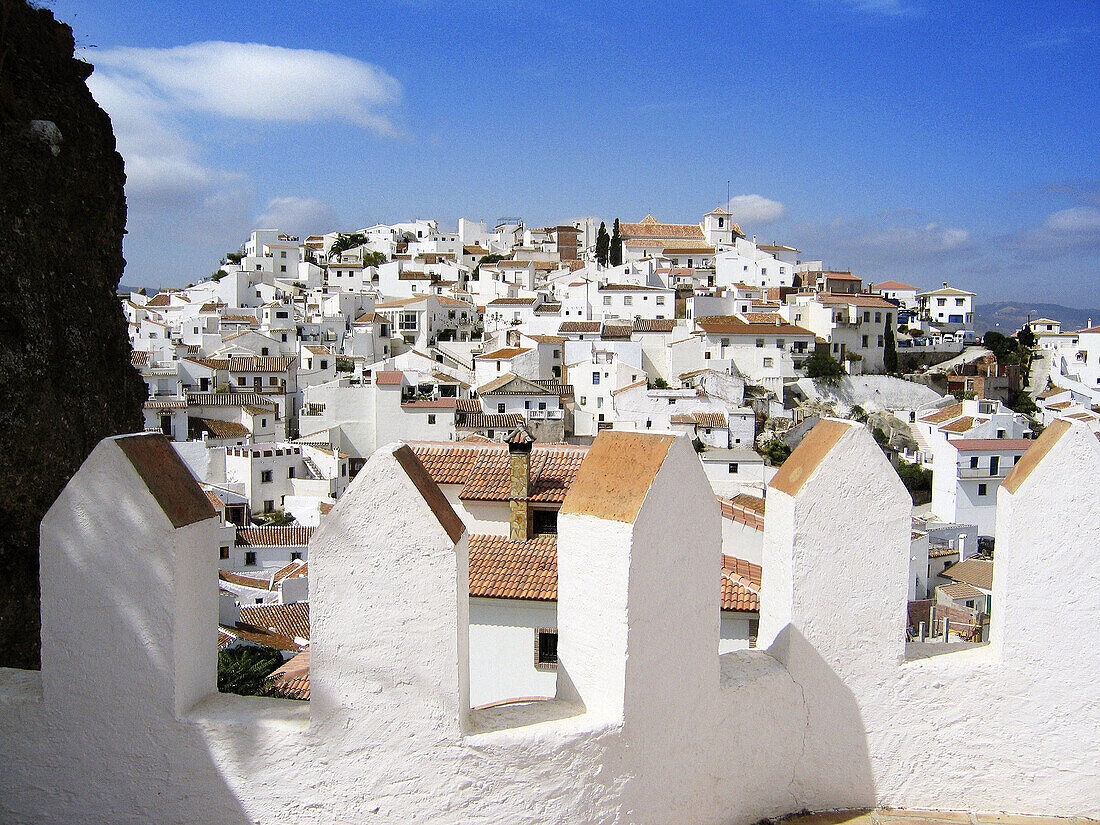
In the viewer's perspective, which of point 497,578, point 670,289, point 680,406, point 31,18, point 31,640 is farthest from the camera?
point 670,289

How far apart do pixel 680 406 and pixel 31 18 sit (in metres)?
39.4

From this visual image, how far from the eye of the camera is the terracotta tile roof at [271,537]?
31172 millimetres

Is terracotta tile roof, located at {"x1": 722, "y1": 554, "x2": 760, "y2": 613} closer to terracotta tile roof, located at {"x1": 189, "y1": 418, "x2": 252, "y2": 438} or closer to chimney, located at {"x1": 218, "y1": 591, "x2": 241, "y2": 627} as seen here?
chimney, located at {"x1": 218, "y1": 591, "x2": 241, "y2": 627}

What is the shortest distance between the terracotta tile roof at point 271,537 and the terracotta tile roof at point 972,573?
80.7 ft

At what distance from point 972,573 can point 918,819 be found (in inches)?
1129

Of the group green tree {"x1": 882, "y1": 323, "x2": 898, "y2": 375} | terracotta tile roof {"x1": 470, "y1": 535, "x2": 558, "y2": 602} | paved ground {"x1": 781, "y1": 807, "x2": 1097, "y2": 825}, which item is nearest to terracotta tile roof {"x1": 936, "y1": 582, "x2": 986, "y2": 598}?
terracotta tile roof {"x1": 470, "y1": 535, "x2": 558, "y2": 602}

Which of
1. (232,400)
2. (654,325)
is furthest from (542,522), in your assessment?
(654,325)

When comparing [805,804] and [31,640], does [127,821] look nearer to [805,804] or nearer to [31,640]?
[805,804]

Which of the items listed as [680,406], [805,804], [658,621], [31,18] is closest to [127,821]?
[658,621]

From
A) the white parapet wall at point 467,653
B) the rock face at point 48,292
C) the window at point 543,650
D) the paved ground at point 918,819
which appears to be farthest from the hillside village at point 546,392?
the rock face at point 48,292

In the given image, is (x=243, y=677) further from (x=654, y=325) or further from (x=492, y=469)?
(x=654, y=325)

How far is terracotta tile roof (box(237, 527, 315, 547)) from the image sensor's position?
102 ft

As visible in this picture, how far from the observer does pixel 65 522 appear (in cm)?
314

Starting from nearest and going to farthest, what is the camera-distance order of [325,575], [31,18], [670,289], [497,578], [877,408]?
[325,575] < [497,578] < [31,18] < [877,408] < [670,289]
